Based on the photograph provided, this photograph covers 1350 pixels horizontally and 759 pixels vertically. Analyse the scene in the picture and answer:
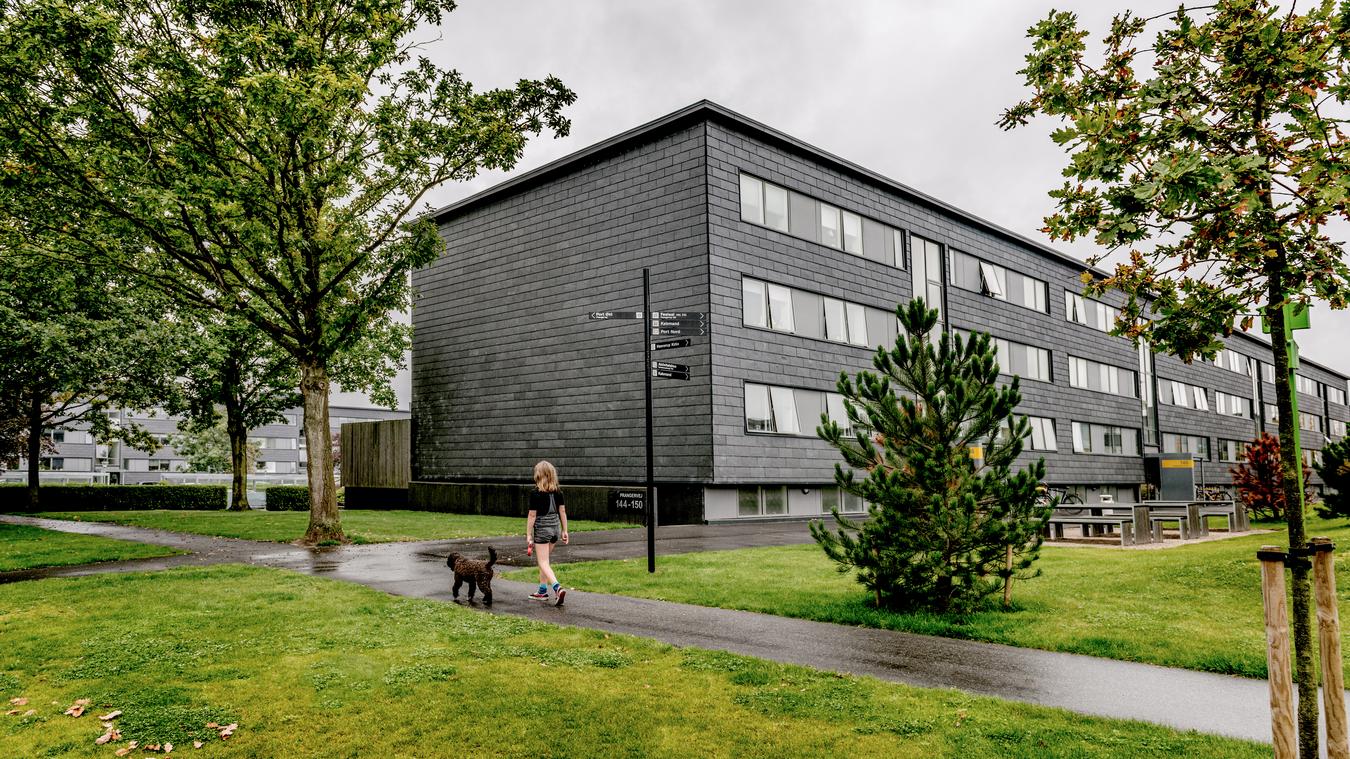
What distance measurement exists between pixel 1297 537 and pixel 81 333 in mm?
28970

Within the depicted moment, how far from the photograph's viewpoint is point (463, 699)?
6227 millimetres

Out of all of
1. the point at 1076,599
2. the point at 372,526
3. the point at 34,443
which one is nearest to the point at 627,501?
the point at 372,526

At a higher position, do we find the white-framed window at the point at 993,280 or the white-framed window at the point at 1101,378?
the white-framed window at the point at 993,280

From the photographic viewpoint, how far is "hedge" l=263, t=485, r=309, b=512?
38.4 meters

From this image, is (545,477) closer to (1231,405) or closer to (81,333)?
(81,333)

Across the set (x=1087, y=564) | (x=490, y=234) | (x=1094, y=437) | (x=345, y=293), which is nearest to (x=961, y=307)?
(x=1094, y=437)

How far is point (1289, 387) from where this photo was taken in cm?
425

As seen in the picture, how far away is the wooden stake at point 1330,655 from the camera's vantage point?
404 cm

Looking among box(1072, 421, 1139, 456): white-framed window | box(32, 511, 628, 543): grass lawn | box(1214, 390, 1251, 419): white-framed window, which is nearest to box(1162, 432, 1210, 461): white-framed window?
box(1072, 421, 1139, 456): white-framed window

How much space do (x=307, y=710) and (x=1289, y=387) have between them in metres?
6.55

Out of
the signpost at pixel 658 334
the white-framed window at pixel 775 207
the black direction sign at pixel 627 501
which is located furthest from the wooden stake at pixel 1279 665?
the white-framed window at pixel 775 207

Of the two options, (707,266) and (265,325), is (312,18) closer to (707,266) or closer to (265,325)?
(265,325)

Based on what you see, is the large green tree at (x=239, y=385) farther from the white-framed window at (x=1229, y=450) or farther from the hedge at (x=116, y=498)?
the white-framed window at (x=1229, y=450)

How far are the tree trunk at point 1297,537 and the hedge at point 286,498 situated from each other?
131 feet
